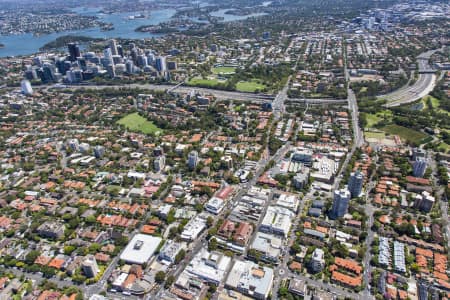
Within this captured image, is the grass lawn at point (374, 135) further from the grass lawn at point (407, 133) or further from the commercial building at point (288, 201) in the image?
the commercial building at point (288, 201)

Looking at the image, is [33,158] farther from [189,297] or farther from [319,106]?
[319,106]

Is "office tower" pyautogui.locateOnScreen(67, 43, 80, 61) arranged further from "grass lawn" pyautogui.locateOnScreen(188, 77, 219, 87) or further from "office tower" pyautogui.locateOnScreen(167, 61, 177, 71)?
"grass lawn" pyautogui.locateOnScreen(188, 77, 219, 87)

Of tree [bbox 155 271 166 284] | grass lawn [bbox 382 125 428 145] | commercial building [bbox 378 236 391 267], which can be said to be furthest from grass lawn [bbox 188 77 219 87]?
tree [bbox 155 271 166 284]

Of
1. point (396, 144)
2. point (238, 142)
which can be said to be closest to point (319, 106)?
point (396, 144)

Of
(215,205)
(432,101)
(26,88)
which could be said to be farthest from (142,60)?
(432,101)

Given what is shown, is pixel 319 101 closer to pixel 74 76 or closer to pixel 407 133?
pixel 407 133
